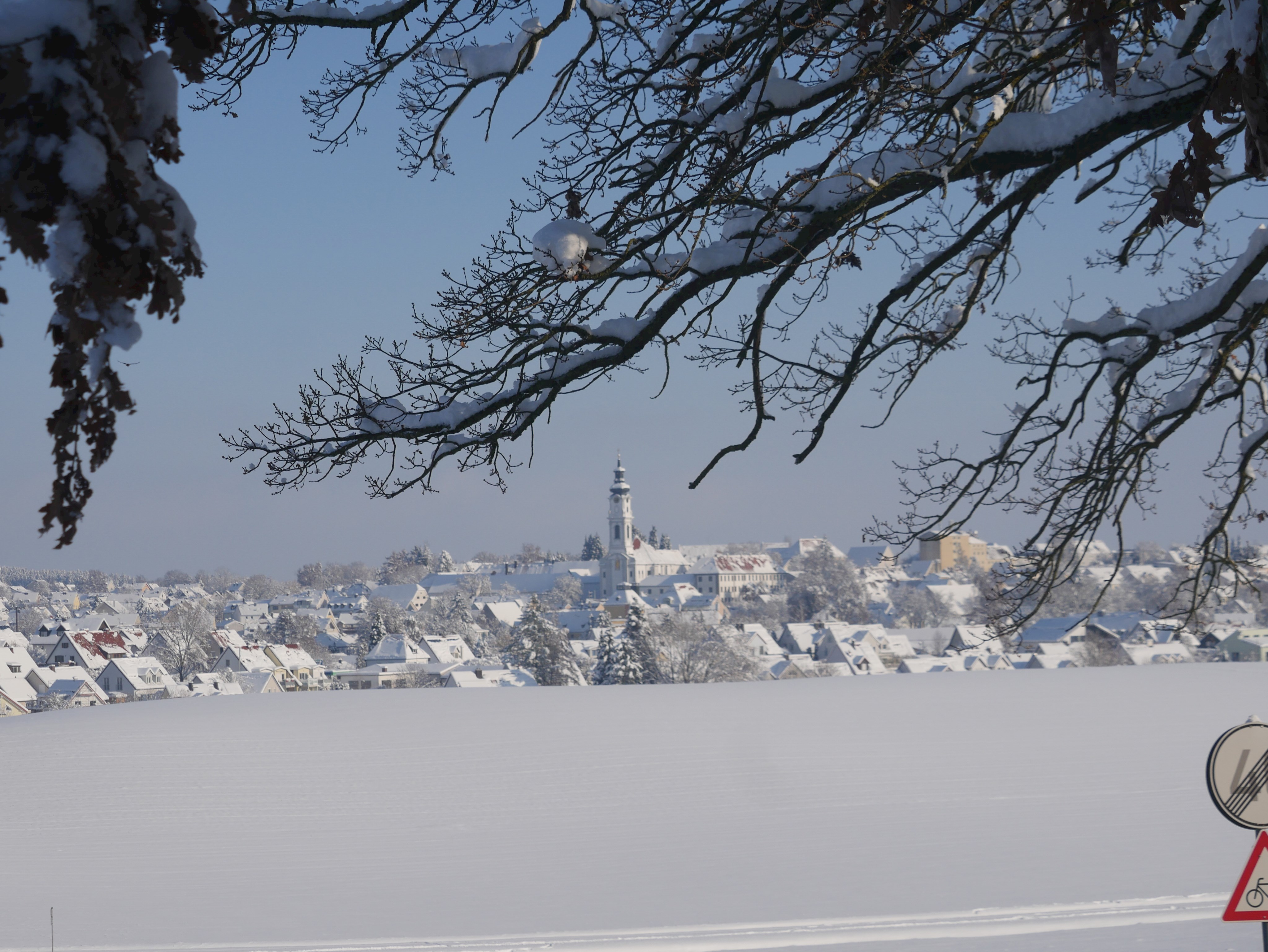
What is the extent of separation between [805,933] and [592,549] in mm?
137464

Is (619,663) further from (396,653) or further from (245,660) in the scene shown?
(245,660)

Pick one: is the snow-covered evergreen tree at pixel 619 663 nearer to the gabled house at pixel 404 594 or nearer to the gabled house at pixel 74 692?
the gabled house at pixel 74 692

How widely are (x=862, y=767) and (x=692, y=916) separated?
5867mm

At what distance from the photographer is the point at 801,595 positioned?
3388 inches

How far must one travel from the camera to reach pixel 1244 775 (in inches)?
142

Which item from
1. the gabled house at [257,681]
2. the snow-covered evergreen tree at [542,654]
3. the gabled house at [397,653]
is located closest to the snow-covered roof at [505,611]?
the gabled house at [397,653]

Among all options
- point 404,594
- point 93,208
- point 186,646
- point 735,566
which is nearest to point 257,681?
point 186,646

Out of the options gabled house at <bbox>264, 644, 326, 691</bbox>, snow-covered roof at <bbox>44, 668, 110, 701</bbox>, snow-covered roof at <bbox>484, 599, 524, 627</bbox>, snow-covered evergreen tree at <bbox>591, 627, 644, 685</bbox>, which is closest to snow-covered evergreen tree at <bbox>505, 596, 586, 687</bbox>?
snow-covered evergreen tree at <bbox>591, 627, 644, 685</bbox>

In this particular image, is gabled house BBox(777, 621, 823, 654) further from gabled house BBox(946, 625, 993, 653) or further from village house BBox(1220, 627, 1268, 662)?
village house BBox(1220, 627, 1268, 662)

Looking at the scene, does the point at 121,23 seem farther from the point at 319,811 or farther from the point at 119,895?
the point at 319,811

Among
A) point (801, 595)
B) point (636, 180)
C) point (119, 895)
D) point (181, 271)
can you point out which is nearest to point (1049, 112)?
point (636, 180)

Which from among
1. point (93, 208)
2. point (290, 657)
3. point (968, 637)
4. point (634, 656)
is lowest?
point (968, 637)

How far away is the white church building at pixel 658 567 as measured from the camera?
119m

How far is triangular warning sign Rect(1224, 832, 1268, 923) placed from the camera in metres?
3.59
